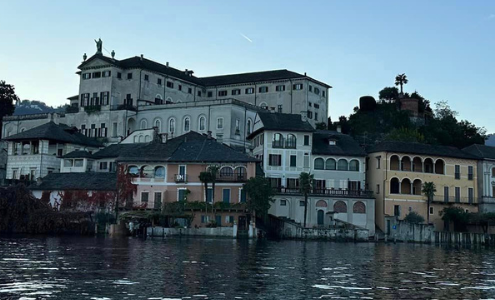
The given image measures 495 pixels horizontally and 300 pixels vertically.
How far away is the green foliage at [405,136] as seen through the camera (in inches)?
3479

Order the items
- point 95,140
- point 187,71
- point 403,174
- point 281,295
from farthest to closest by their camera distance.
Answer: point 187,71 → point 95,140 → point 403,174 → point 281,295

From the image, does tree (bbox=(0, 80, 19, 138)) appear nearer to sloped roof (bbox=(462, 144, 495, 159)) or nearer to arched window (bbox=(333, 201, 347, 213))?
arched window (bbox=(333, 201, 347, 213))

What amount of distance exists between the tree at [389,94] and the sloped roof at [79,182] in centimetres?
5179

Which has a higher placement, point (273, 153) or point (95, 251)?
point (273, 153)

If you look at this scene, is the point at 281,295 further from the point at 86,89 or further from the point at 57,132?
the point at 86,89

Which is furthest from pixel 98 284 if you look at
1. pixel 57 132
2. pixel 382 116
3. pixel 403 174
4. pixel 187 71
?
pixel 187 71

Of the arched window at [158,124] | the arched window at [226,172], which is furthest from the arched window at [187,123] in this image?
the arched window at [226,172]

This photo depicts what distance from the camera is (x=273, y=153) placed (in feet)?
251

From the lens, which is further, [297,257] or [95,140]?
[95,140]

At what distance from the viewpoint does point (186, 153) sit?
71.9 m

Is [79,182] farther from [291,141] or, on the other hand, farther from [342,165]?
[342,165]

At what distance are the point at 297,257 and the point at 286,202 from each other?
30.9m

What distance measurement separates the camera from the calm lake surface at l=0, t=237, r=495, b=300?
24.8 meters

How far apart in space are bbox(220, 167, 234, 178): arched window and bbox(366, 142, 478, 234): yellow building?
1926cm
